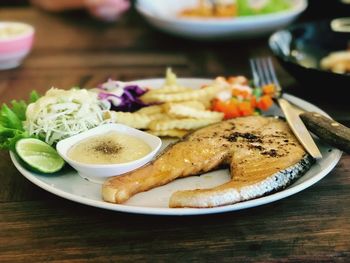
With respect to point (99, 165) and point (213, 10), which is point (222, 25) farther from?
point (99, 165)

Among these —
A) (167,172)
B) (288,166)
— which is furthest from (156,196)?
(288,166)

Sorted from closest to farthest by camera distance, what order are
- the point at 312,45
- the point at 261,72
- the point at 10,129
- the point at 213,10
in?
the point at 10,129 < the point at 261,72 < the point at 312,45 < the point at 213,10

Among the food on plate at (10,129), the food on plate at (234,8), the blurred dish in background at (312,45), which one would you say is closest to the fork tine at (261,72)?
the blurred dish in background at (312,45)

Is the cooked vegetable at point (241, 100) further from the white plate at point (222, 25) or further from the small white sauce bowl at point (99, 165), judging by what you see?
the white plate at point (222, 25)

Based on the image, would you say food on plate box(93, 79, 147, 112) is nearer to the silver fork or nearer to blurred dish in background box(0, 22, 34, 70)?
the silver fork

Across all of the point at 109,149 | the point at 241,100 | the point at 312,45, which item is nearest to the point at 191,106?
the point at 241,100

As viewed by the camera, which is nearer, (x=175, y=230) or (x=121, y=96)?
(x=175, y=230)

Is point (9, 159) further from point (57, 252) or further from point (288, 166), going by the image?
point (288, 166)
